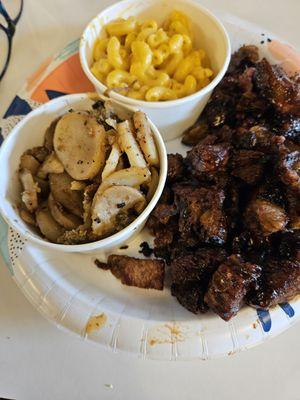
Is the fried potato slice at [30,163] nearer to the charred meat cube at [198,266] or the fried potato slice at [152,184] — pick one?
the fried potato slice at [152,184]

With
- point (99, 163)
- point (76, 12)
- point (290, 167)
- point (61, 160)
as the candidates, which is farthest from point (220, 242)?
point (76, 12)

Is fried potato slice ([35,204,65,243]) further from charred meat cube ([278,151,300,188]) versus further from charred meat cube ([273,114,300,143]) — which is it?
charred meat cube ([273,114,300,143])

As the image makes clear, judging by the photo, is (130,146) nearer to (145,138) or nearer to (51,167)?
(145,138)

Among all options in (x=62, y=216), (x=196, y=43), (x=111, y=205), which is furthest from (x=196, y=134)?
(x=62, y=216)

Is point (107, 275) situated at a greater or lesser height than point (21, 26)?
lesser

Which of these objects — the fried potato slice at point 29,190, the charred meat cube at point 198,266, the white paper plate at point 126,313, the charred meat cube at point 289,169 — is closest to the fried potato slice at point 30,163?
the fried potato slice at point 29,190

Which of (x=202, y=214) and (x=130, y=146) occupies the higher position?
(x=130, y=146)

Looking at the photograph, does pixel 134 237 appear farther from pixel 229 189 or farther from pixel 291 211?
pixel 291 211
